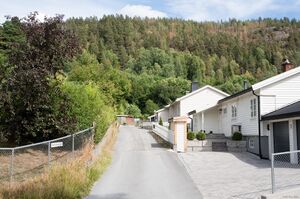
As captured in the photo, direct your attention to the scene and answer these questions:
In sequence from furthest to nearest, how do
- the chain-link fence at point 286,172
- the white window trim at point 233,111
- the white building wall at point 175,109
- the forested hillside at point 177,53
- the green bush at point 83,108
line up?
the forested hillside at point 177,53
the white building wall at point 175,109
the white window trim at point 233,111
the green bush at point 83,108
the chain-link fence at point 286,172

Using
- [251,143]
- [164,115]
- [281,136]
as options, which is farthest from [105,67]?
[281,136]

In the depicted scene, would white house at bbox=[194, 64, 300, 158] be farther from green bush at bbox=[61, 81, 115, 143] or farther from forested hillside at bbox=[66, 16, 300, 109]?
forested hillside at bbox=[66, 16, 300, 109]

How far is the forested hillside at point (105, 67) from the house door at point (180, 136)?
496 centimetres

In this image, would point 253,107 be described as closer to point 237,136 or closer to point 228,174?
point 237,136

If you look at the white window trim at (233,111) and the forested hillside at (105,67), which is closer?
the forested hillside at (105,67)

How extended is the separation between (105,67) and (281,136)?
75.3 m

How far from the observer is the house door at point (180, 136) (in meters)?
28.8

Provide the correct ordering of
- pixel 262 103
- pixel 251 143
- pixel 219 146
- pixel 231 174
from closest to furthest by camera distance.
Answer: pixel 231 174 < pixel 262 103 < pixel 251 143 < pixel 219 146

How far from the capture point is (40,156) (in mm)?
20219

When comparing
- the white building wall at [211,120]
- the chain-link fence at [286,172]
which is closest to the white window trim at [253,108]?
the chain-link fence at [286,172]

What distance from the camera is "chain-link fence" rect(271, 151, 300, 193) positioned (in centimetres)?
1334

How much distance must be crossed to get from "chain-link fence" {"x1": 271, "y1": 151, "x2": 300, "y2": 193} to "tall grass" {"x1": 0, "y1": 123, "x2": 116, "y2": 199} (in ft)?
19.7

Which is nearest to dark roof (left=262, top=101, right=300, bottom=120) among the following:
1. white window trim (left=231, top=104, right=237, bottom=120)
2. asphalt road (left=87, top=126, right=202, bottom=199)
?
asphalt road (left=87, top=126, right=202, bottom=199)

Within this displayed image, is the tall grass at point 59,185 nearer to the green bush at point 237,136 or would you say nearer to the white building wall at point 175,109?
the green bush at point 237,136
